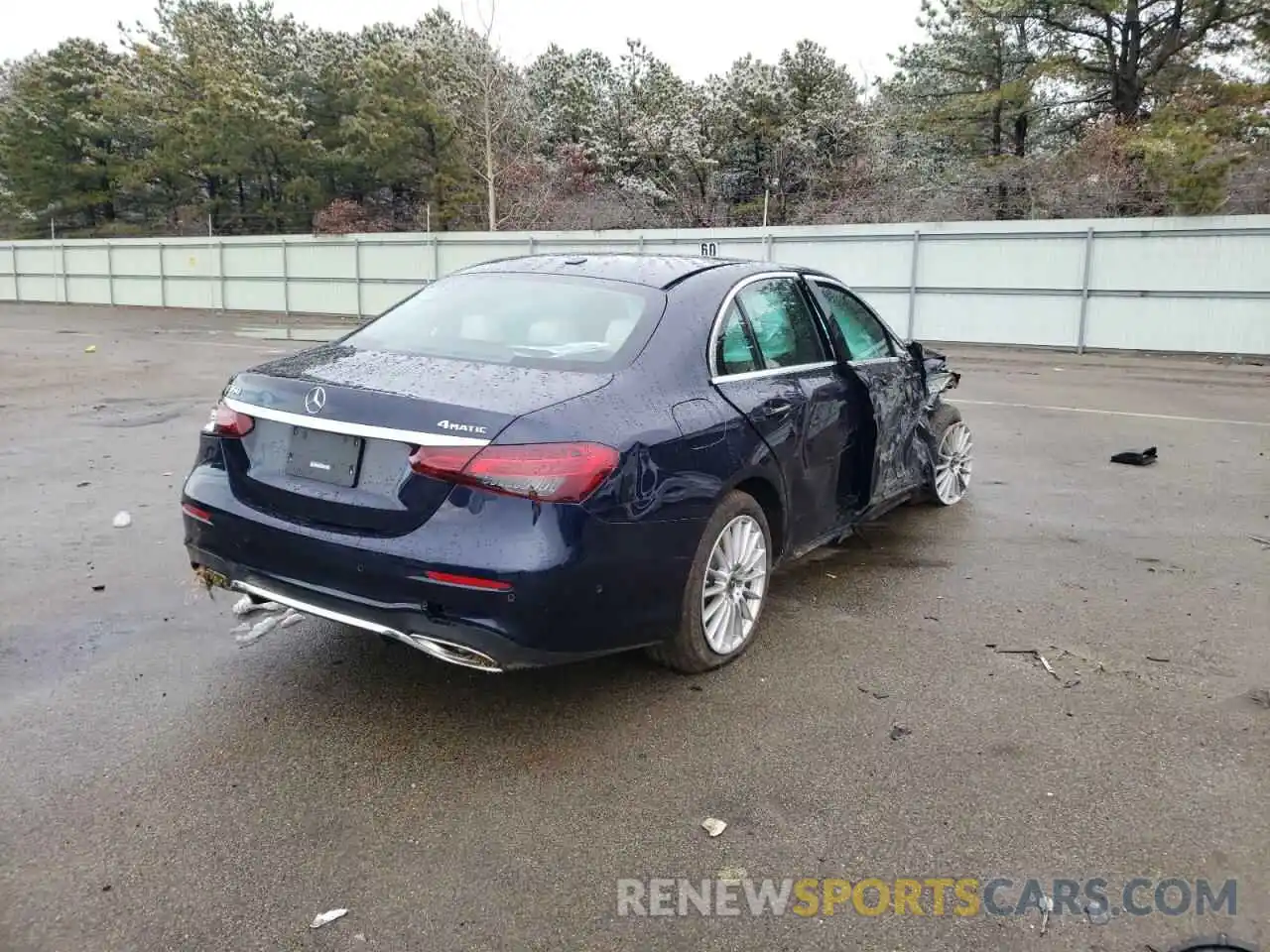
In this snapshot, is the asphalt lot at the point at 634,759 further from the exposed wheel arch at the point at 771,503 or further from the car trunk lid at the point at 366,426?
the car trunk lid at the point at 366,426

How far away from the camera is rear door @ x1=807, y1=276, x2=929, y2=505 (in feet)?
16.1

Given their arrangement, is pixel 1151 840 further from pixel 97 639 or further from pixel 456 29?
pixel 456 29

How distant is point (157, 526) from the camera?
575cm

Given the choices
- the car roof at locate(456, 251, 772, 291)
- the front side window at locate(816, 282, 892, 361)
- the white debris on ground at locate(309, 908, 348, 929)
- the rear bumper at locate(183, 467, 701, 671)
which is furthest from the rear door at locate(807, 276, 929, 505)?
the white debris on ground at locate(309, 908, 348, 929)

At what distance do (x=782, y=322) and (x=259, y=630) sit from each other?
2645mm

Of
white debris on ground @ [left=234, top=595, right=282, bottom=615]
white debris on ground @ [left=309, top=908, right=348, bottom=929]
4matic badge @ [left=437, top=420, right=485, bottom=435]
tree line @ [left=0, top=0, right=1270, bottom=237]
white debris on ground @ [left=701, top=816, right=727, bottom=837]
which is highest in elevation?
tree line @ [left=0, top=0, right=1270, bottom=237]

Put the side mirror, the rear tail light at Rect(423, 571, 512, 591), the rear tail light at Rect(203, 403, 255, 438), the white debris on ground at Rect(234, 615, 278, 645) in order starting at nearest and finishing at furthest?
the rear tail light at Rect(423, 571, 512, 591)
the rear tail light at Rect(203, 403, 255, 438)
the white debris on ground at Rect(234, 615, 278, 645)
the side mirror

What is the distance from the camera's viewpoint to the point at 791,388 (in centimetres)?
418

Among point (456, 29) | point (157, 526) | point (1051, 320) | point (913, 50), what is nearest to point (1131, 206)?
point (1051, 320)

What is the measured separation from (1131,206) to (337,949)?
24.9m

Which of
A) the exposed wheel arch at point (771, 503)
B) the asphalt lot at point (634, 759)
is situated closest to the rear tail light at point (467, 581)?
the asphalt lot at point (634, 759)

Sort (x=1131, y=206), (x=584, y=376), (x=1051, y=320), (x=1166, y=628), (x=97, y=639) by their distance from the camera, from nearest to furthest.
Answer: (x=584, y=376) < (x=97, y=639) < (x=1166, y=628) < (x=1051, y=320) < (x=1131, y=206)

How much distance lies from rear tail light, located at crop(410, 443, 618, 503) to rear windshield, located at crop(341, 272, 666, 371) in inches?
22.5

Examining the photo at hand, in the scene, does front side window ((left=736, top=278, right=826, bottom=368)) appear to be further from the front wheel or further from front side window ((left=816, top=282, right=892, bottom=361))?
the front wheel
